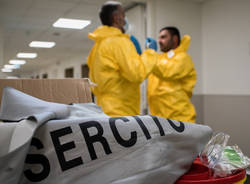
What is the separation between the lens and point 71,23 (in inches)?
151

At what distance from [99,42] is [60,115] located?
1519 mm

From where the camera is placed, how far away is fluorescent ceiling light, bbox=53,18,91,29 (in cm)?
370

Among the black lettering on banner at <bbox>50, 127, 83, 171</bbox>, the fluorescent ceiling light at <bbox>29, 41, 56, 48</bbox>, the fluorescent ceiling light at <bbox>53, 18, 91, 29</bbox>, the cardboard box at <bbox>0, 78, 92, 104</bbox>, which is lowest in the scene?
the black lettering on banner at <bbox>50, 127, 83, 171</bbox>

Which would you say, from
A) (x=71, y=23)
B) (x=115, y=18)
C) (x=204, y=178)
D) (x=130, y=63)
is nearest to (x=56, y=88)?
(x=204, y=178)

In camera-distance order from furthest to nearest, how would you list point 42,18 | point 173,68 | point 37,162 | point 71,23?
point 71,23, point 42,18, point 173,68, point 37,162

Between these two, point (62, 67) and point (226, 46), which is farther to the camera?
point (62, 67)

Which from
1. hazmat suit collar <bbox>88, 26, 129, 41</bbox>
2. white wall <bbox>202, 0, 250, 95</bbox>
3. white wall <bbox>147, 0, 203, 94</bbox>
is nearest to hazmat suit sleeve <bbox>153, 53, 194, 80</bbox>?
hazmat suit collar <bbox>88, 26, 129, 41</bbox>

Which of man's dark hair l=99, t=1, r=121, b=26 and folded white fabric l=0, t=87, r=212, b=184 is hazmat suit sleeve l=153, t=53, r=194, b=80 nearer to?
man's dark hair l=99, t=1, r=121, b=26

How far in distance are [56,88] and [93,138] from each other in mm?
432

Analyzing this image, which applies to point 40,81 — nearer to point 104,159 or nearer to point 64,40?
point 104,159

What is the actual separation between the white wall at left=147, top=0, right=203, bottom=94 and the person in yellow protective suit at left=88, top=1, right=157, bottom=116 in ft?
3.49

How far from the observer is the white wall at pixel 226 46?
293 cm

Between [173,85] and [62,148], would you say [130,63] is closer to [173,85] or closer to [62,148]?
[173,85]

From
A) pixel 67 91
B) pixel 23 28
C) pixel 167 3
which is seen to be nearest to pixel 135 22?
pixel 167 3
